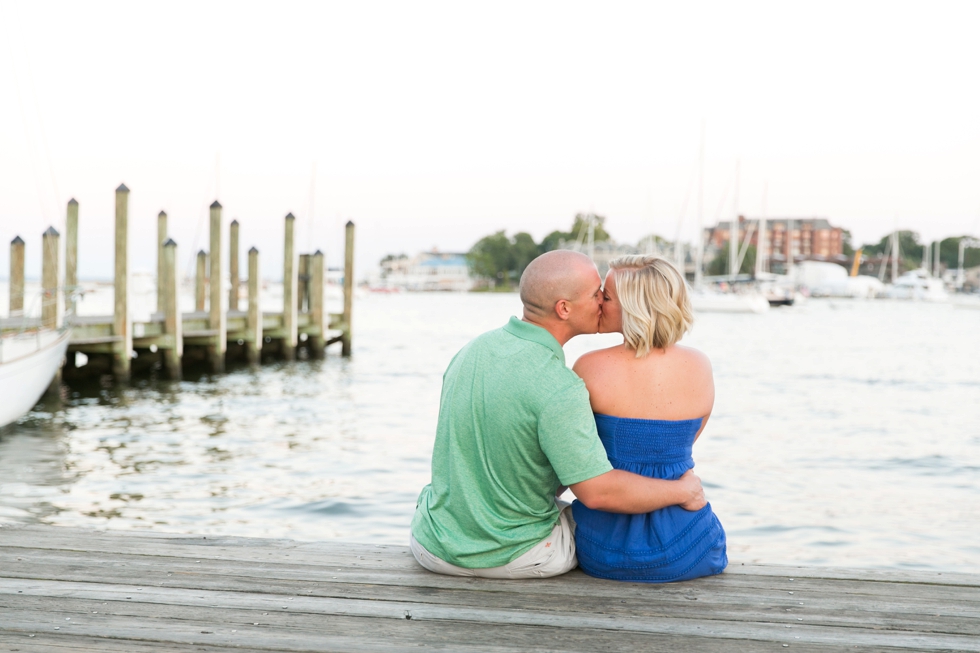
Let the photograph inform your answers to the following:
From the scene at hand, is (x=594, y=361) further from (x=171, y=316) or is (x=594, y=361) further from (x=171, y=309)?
(x=171, y=316)

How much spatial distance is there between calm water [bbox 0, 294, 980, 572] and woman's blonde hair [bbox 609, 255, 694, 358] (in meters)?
5.23

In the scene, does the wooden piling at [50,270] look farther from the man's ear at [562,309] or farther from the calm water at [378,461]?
the man's ear at [562,309]

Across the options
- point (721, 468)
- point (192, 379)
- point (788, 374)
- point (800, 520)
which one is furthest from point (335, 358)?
point (800, 520)

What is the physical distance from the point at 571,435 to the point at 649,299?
51 cm

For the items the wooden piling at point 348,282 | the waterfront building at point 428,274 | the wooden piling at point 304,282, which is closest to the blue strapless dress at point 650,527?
the wooden piling at point 348,282

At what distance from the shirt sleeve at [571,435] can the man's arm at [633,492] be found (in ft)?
0.15

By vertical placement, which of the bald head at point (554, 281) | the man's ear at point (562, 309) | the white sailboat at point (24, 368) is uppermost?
the bald head at point (554, 281)

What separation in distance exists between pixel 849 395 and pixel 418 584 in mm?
19838

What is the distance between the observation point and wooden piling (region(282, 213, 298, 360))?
68.8 ft

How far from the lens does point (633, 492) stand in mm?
2891

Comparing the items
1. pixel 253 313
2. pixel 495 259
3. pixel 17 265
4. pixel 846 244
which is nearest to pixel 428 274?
pixel 495 259

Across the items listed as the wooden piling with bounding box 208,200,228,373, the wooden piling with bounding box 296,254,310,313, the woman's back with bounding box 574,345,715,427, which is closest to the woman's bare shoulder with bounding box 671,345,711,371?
the woman's back with bounding box 574,345,715,427

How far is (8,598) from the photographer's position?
113 inches

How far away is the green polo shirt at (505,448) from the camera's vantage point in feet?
9.16
